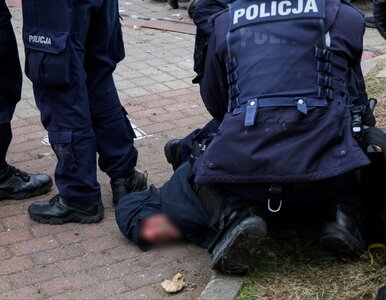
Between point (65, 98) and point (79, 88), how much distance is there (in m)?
0.09

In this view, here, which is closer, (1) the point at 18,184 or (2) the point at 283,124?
(2) the point at 283,124

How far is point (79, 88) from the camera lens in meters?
3.72

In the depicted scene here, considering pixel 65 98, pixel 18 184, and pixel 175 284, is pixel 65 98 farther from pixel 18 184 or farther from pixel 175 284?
pixel 175 284

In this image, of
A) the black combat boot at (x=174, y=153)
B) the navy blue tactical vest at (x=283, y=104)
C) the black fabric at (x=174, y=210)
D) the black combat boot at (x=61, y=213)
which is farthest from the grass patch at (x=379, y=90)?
the black combat boot at (x=61, y=213)

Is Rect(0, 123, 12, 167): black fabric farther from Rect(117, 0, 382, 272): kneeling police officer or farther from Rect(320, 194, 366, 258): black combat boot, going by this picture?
Rect(320, 194, 366, 258): black combat boot

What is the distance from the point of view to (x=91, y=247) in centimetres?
369

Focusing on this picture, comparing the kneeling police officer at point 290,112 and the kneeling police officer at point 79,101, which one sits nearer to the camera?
the kneeling police officer at point 290,112

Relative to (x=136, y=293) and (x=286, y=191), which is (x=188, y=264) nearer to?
(x=136, y=293)

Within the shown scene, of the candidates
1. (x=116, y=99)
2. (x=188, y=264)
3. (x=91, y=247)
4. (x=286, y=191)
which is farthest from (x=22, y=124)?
(x=286, y=191)

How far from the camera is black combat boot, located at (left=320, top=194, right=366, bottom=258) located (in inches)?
123

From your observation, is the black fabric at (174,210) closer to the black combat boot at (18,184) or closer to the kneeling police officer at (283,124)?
the kneeling police officer at (283,124)

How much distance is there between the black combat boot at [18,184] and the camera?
4.21 metres

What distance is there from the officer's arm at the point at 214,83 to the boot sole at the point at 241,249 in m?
0.67

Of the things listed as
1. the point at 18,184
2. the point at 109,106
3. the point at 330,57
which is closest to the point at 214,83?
the point at 330,57
